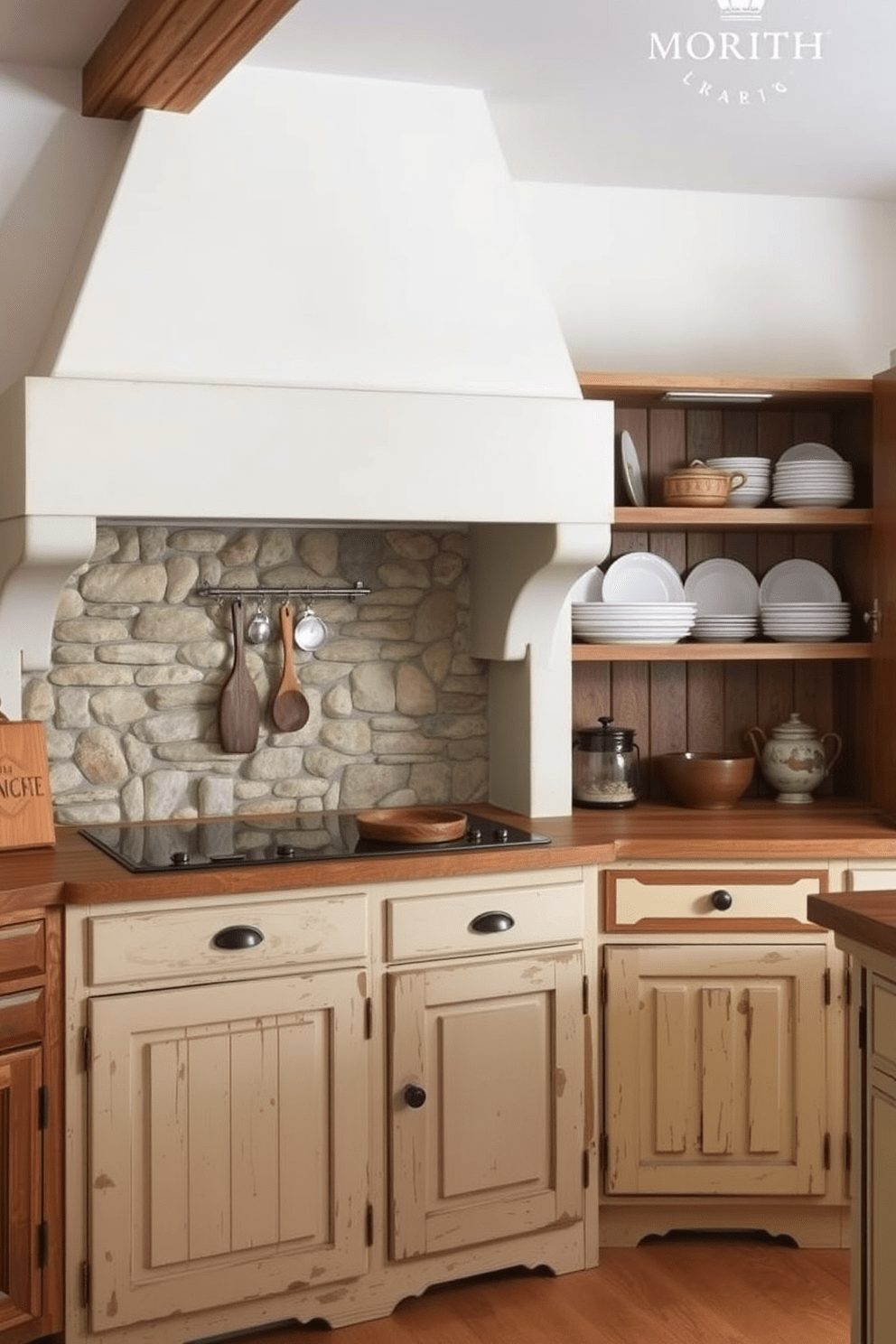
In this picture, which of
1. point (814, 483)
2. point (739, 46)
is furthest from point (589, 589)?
point (739, 46)

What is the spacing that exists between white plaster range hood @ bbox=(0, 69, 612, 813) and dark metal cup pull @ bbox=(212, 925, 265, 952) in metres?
0.81

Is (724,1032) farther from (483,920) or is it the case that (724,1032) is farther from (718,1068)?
(483,920)

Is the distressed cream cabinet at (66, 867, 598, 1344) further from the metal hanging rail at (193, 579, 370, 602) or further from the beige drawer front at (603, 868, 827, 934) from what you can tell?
the metal hanging rail at (193, 579, 370, 602)

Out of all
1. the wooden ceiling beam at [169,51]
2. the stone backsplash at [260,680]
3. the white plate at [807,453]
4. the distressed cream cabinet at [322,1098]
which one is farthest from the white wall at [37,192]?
the white plate at [807,453]

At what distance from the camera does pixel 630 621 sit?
3.82m

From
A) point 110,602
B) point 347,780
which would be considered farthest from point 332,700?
point 110,602

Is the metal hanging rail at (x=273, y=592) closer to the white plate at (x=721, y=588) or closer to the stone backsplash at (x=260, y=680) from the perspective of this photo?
the stone backsplash at (x=260, y=680)

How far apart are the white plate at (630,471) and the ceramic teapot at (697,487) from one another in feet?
0.23

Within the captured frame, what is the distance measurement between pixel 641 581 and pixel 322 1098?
168cm

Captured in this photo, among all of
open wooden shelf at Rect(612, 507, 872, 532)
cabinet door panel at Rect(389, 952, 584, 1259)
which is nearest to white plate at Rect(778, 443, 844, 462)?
open wooden shelf at Rect(612, 507, 872, 532)

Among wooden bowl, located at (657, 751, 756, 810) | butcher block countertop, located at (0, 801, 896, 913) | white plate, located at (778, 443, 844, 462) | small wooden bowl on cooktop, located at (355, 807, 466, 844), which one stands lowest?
butcher block countertop, located at (0, 801, 896, 913)

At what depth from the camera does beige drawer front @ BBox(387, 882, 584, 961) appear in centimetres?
313

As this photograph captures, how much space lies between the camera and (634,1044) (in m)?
3.42

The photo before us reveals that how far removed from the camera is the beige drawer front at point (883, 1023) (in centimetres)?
226
